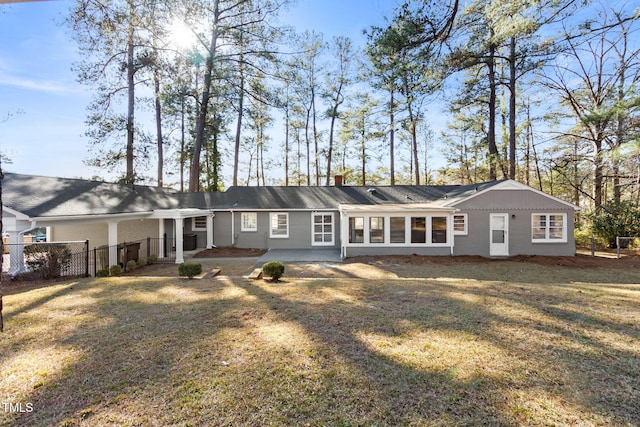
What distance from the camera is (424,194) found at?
53.7 feet

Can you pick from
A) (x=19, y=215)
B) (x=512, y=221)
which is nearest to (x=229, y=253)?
(x=19, y=215)

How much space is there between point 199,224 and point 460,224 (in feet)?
44.0

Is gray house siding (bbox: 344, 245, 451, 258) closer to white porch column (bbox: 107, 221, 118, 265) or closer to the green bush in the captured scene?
white porch column (bbox: 107, 221, 118, 265)

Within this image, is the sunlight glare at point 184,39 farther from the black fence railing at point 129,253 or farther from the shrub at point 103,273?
the shrub at point 103,273

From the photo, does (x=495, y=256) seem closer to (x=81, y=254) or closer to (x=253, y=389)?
(x=253, y=389)

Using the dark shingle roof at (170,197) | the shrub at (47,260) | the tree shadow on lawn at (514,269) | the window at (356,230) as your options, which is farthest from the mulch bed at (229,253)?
the shrub at (47,260)

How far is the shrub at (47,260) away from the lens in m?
7.84

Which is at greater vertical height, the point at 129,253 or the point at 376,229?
the point at 376,229

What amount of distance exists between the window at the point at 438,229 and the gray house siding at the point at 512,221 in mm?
679

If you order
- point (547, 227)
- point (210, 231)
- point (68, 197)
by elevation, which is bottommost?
point (210, 231)

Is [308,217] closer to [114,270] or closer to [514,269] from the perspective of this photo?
[114,270]

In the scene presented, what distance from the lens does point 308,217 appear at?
14656 millimetres

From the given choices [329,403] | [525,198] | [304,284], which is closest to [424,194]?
[525,198]

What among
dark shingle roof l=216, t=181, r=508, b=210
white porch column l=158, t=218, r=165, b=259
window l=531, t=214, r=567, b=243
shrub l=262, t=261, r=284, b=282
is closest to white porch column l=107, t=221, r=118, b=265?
white porch column l=158, t=218, r=165, b=259
